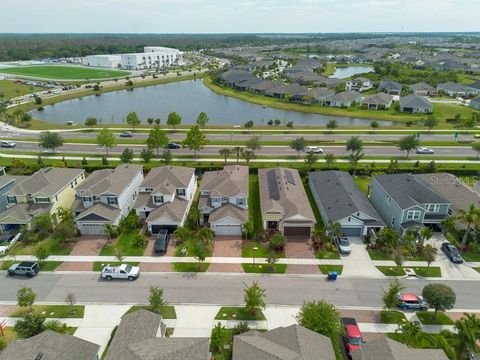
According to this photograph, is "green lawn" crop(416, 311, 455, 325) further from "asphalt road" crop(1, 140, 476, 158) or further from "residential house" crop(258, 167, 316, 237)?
"asphalt road" crop(1, 140, 476, 158)

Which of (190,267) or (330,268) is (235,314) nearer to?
(190,267)

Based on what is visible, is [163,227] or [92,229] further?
[92,229]

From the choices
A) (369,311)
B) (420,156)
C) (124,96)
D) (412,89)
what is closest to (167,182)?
(369,311)

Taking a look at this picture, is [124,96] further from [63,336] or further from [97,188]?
[63,336]

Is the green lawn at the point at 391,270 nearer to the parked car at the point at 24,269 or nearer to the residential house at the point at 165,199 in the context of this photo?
the residential house at the point at 165,199

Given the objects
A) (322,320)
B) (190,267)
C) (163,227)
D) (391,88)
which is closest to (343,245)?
(322,320)

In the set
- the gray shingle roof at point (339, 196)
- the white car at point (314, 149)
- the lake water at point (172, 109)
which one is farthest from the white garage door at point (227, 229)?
the lake water at point (172, 109)

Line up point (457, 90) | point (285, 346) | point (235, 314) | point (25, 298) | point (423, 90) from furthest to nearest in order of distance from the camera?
point (423, 90) → point (457, 90) → point (235, 314) → point (25, 298) → point (285, 346)
